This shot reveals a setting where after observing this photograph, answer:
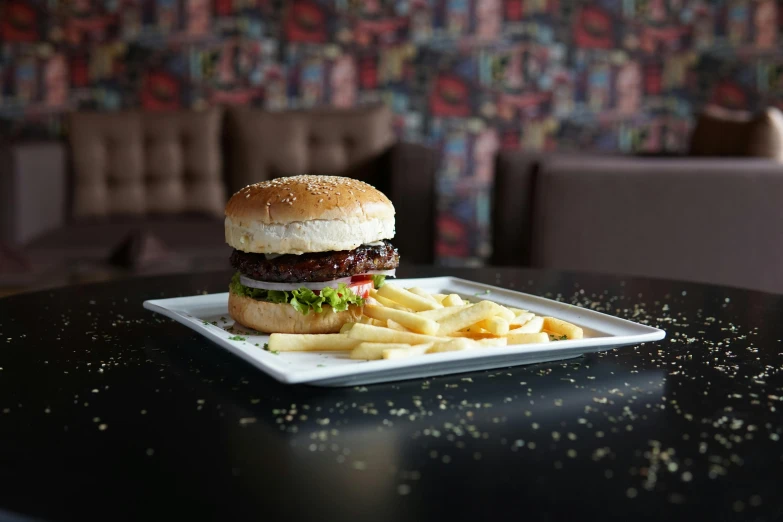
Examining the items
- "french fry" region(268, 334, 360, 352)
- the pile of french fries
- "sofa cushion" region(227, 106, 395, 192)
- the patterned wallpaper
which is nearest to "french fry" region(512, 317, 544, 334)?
the pile of french fries

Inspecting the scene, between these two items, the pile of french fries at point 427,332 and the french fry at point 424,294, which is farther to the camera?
the french fry at point 424,294

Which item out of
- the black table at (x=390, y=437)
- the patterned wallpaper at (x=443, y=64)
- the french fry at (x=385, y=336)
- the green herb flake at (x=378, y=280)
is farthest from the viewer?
the patterned wallpaper at (x=443, y=64)

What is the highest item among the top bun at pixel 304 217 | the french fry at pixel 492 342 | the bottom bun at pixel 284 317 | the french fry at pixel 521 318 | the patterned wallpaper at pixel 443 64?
the patterned wallpaper at pixel 443 64

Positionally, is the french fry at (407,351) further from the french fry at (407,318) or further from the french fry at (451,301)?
the french fry at (451,301)

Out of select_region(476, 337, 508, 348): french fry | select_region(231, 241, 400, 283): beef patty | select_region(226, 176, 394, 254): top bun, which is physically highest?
select_region(226, 176, 394, 254): top bun

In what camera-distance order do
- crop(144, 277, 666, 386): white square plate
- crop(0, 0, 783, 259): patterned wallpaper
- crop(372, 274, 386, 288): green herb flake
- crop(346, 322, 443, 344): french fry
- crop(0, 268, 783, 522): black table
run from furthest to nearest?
crop(0, 0, 783, 259): patterned wallpaper → crop(372, 274, 386, 288): green herb flake → crop(346, 322, 443, 344): french fry → crop(144, 277, 666, 386): white square plate → crop(0, 268, 783, 522): black table

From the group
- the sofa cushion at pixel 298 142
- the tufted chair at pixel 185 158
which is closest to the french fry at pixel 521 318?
the tufted chair at pixel 185 158

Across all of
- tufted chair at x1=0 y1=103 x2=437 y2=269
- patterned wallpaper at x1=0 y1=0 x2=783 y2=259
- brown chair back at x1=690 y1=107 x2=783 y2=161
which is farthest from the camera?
patterned wallpaper at x1=0 y1=0 x2=783 y2=259

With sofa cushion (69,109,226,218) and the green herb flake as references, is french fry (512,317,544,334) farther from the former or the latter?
sofa cushion (69,109,226,218)
